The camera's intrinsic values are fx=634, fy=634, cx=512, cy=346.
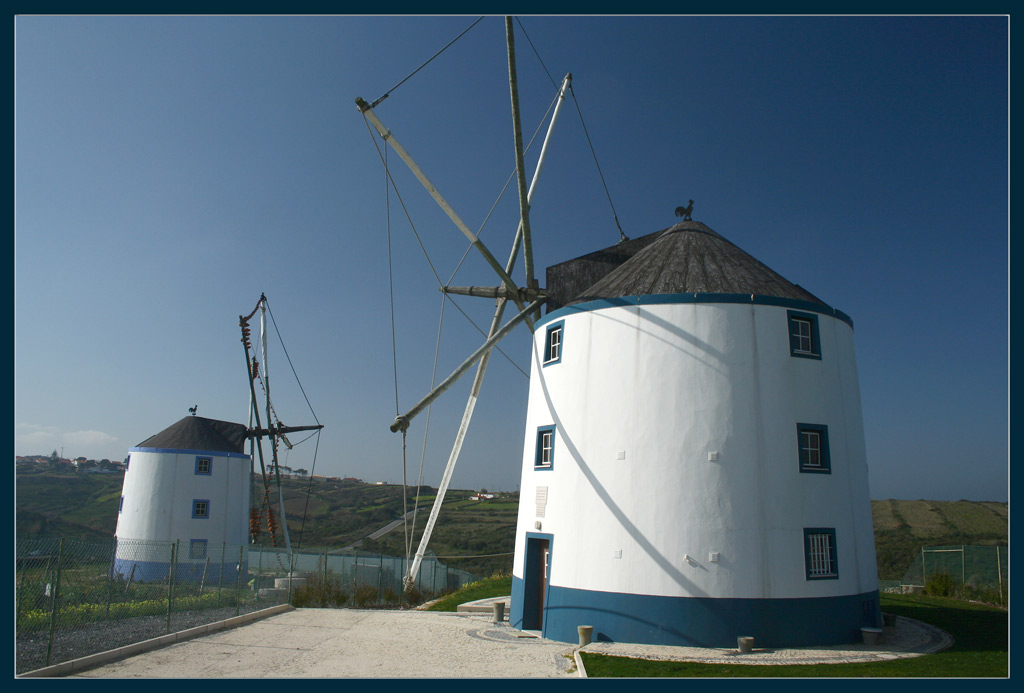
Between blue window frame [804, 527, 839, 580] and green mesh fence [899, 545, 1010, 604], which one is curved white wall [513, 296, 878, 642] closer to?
blue window frame [804, 527, 839, 580]

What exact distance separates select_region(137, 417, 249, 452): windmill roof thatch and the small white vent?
26938 mm

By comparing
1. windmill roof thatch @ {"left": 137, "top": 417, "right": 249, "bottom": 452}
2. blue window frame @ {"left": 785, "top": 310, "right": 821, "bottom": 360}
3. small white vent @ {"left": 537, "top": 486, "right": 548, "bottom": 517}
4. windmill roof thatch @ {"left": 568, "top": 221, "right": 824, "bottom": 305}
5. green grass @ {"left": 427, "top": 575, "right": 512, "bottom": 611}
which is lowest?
green grass @ {"left": 427, "top": 575, "right": 512, "bottom": 611}

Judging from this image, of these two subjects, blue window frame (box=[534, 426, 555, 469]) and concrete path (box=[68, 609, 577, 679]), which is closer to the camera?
concrete path (box=[68, 609, 577, 679])

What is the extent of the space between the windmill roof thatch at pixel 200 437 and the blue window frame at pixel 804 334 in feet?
107

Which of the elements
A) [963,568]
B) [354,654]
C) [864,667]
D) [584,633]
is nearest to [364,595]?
[354,654]

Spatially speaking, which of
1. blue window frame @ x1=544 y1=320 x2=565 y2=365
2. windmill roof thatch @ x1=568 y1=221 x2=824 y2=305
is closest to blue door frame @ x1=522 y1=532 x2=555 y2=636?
blue window frame @ x1=544 y1=320 x2=565 y2=365

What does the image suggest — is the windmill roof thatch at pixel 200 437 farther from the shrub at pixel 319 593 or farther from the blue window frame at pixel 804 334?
the blue window frame at pixel 804 334

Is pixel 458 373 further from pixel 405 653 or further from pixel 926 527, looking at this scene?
pixel 926 527

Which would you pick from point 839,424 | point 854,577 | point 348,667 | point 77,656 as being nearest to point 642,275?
point 839,424

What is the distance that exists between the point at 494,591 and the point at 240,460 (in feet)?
66.8

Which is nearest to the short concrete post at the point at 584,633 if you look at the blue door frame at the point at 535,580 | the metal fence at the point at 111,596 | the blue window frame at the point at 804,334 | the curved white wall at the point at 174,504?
the blue door frame at the point at 535,580

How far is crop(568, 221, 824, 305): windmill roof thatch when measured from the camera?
15.8 metres

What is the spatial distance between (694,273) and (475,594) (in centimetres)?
1571

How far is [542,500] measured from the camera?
53.8 ft
